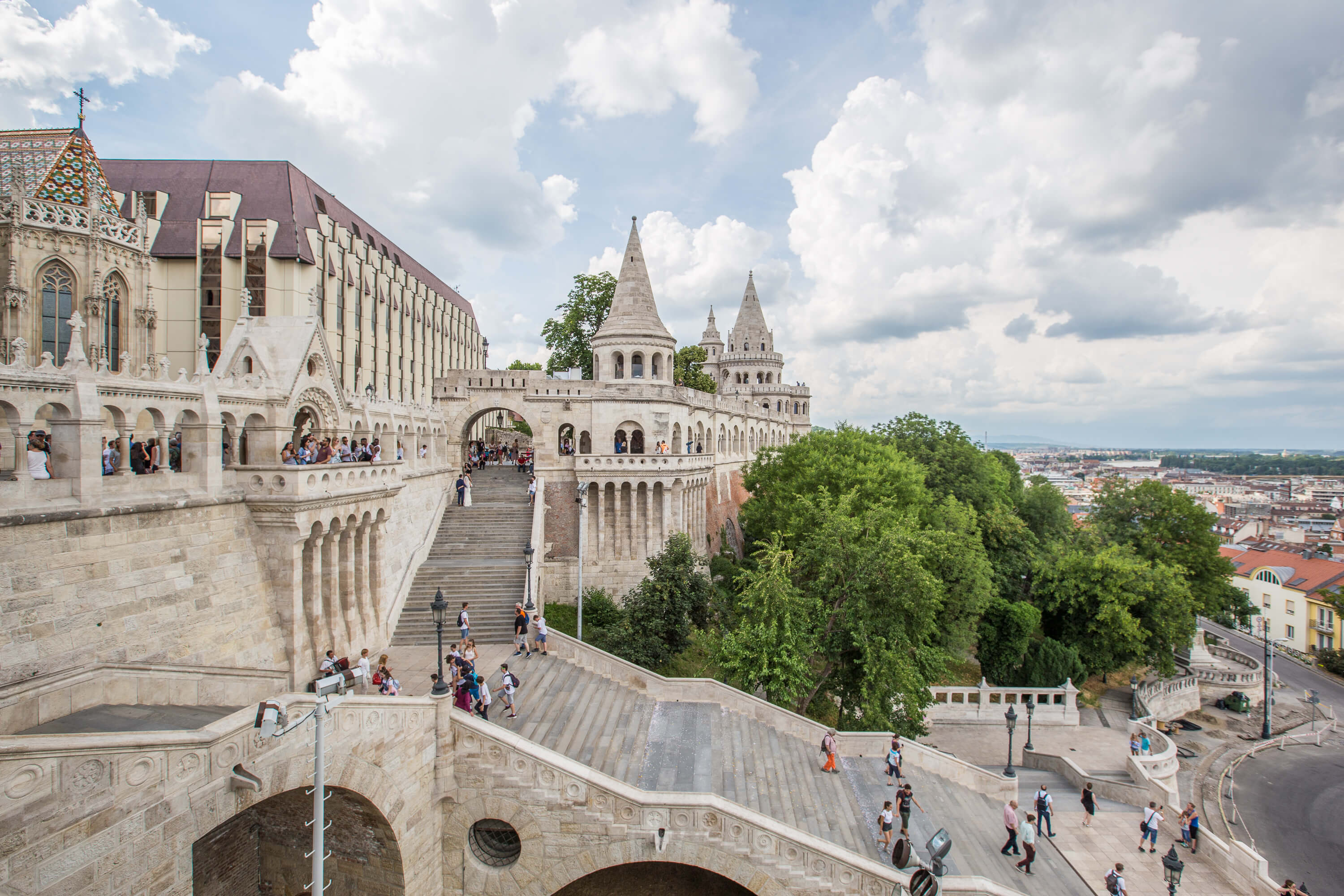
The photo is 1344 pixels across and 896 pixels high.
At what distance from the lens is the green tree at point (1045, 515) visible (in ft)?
159

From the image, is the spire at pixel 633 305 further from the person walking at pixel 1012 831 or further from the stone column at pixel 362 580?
the person walking at pixel 1012 831

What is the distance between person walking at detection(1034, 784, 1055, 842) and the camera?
20.3m

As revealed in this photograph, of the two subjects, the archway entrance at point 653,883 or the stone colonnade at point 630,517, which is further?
the stone colonnade at point 630,517

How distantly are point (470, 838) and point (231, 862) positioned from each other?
6295mm

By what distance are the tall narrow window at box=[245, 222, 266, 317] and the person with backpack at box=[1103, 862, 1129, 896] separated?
34892mm

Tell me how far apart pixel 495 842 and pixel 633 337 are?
25.0m

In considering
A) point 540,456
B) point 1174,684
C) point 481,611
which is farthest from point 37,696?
point 1174,684

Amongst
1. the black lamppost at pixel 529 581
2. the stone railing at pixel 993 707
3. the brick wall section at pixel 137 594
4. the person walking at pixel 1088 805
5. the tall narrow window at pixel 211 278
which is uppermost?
the tall narrow window at pixel 211 278

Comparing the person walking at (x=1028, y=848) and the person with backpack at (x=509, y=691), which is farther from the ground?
the person with backpack at (x=509, y=691)

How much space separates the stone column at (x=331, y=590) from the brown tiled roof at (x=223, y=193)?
17.0 m

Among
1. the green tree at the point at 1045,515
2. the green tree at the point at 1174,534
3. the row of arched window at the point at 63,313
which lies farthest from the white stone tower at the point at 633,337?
the green tree at the point at 1174,534

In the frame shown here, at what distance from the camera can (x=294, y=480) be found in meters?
15.5

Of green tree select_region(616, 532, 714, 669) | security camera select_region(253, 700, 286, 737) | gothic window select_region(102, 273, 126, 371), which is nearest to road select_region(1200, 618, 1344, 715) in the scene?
green tree select_region(616, 532, 714, 669)

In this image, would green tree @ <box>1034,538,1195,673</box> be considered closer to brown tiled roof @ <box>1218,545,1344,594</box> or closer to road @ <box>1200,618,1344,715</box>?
road @ <box>1200,618,1344,715</box>
